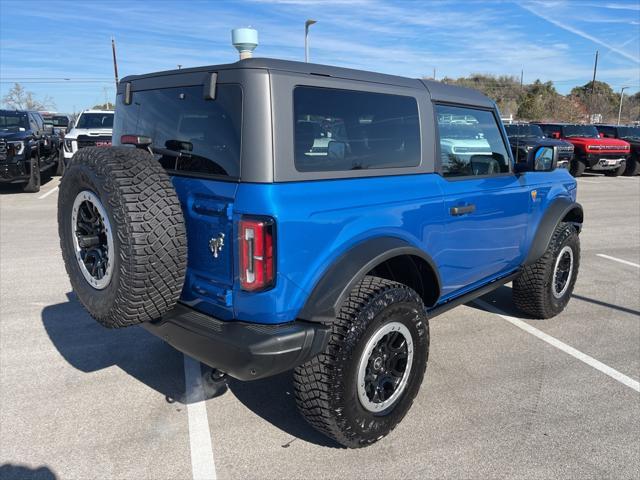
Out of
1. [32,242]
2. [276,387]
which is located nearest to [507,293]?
[276,387]

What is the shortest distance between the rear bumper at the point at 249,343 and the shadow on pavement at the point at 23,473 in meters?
0.91

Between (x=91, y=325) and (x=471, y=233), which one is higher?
(x=471, y=233)

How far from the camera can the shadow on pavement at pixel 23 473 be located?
249 centimetres

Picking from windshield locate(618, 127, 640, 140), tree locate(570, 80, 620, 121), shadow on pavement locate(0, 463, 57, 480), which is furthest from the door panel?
tree locate(570, 80, 620, 121)

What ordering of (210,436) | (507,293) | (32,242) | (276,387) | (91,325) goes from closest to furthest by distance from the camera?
(210,436) → (276,387) → (91,325) → (507,293) → (32,242)

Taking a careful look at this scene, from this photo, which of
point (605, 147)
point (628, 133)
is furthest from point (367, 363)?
point (628, 133)

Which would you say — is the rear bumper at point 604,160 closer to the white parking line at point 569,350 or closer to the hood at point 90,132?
the white parking line at point 569,350

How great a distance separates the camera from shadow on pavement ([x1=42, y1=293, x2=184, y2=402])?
11.4 ft

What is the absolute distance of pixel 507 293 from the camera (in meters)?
5.43

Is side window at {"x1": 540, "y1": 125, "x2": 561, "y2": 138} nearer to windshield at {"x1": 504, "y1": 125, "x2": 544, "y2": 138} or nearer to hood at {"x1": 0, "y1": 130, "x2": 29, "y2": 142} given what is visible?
windshield at {"x1": 504, "y1": 125, "x2": 544, "y2": 138}

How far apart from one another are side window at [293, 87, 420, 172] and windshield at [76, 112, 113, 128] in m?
12.5

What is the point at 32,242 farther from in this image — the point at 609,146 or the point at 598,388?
the point at 609,146

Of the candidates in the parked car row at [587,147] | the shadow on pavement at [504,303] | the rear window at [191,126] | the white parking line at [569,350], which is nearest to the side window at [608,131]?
the parked car row at [587,147]

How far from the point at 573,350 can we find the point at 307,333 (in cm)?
269
